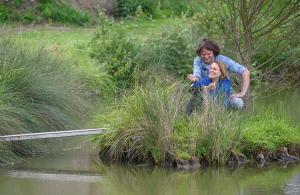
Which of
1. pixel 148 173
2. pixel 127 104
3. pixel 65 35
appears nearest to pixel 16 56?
pixel 127 104

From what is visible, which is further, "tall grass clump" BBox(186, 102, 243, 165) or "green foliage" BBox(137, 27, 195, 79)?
"green foliage" BBox(137, 27, 195, 79)

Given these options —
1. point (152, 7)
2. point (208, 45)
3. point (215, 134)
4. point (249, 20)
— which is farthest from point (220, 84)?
point (152, 7)

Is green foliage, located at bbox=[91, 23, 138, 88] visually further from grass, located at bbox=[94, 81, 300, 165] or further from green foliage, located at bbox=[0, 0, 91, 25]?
green foliage, located at bbox=[0, 0, 91, 25]

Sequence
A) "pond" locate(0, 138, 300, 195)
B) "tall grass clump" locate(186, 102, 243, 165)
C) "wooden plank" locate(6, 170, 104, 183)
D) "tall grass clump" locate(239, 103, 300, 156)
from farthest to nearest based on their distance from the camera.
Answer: "tall grass clump" locate(239, 103, 300, 156) < "tall grass clump" locate(186, 102, 243, 165) < "wooden plank" locate(6, 170, 104, 183) < "pond" locate(0, 138, 300, 195)

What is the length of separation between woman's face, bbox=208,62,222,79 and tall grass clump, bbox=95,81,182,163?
474 millimetres

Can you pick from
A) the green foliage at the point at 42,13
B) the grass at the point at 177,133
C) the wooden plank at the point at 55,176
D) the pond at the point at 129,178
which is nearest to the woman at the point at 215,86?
the grass at the point at 177,133

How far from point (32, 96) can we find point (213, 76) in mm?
2836

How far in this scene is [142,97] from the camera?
12070mm

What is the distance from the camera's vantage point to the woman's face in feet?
40.7

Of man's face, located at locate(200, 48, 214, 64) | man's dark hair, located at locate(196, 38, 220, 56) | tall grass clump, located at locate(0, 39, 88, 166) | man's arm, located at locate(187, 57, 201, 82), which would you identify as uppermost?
man's dark hair, located at locate(196, 38, 220, 56)

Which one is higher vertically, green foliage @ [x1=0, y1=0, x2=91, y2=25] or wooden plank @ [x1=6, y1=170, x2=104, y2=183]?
green foliage @ [x1=0, y1=0, x2=91, y2=25]

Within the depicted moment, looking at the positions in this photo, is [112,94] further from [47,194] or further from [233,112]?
[47,194]

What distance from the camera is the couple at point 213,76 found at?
12.4 m

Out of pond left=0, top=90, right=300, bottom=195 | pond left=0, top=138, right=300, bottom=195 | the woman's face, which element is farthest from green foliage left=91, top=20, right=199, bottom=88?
pond left=0, top=138, right=300, bottom=195
